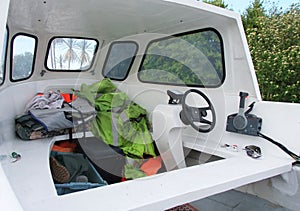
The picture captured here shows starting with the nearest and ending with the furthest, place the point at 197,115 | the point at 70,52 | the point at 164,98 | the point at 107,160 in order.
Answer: the point at 197,115 < the point at 107,160 < the point at 164,98 < the point at 70,52

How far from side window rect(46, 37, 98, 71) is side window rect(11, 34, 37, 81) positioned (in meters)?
0.23

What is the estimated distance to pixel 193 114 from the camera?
1976 millimetres

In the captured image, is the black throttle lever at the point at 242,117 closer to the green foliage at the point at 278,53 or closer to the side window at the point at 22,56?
the side window at the point at 22,56

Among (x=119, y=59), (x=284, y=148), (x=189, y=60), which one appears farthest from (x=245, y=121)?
(x=119, y=59)

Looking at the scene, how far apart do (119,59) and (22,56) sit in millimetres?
1226

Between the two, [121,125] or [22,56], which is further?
[22,56]

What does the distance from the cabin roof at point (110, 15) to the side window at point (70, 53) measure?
34 cm

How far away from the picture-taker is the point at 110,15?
7.46ft

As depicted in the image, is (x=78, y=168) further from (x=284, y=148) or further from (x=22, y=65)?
(x=22, y=65)

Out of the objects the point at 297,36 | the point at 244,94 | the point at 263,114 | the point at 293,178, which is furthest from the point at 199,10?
the point at 297,36

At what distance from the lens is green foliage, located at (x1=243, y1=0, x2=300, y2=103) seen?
4676 millimetres

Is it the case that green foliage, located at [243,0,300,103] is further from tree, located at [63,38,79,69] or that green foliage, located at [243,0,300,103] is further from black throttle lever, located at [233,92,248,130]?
tree, located at [63,38,79,69]

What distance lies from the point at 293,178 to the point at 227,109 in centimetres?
72

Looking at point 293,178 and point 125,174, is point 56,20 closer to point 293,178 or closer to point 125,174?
point 125,174
